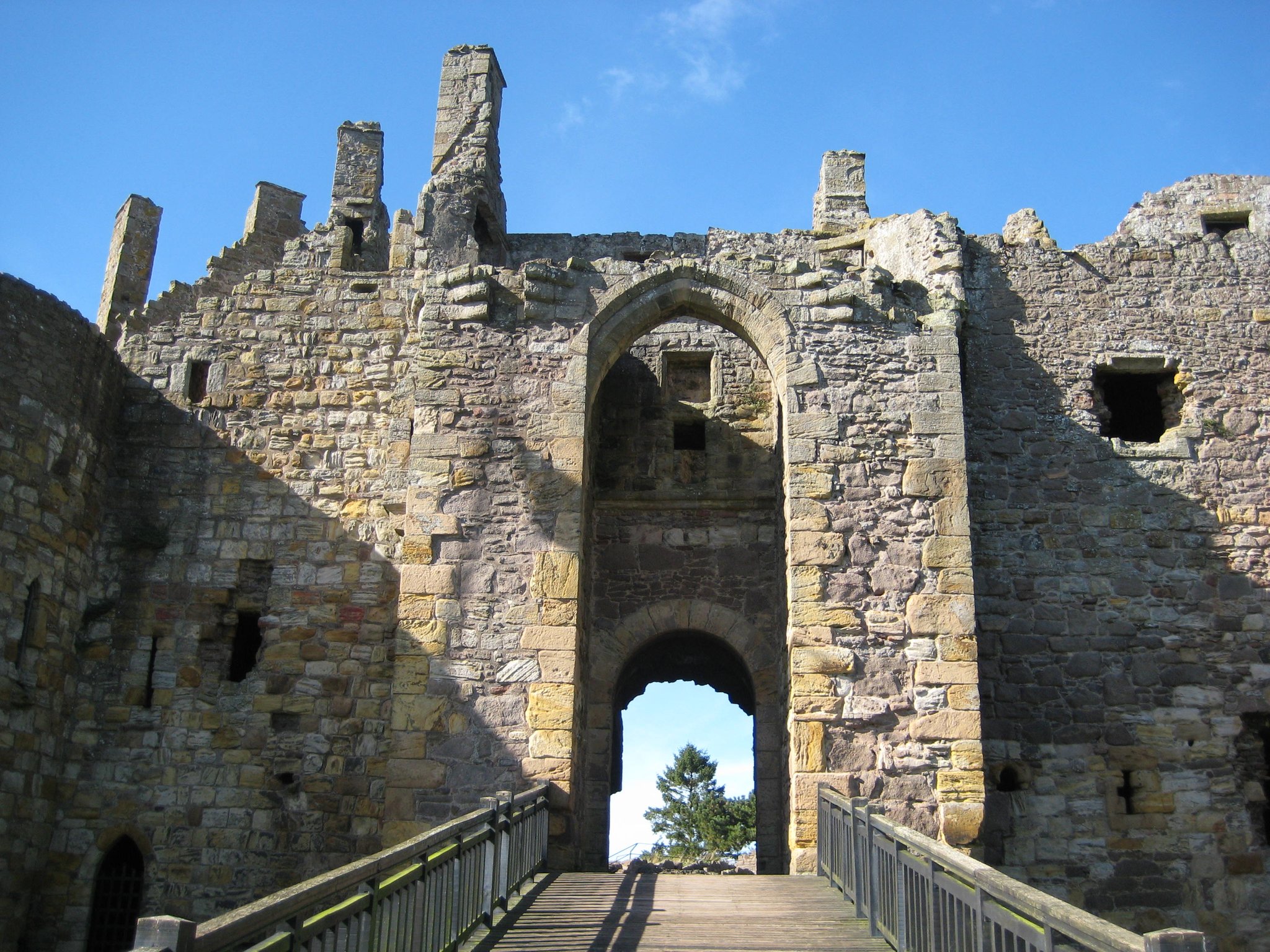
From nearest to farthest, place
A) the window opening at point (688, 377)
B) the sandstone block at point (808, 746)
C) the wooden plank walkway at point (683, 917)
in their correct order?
1. the wooden plank walkway at point (683, 917)
2. the sandstone block at point (808, 746)
3. the window opening at point (688, 377)

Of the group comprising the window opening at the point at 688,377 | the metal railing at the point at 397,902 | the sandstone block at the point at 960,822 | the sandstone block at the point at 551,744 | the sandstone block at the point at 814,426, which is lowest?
the metal railing at the point at 397,902

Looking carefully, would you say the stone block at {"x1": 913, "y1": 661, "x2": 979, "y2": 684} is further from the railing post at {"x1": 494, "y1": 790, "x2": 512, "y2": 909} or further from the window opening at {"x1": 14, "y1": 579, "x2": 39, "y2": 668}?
the window opening at {"x1": 14, "y1": 579, "x2": 39, "y2": 668}

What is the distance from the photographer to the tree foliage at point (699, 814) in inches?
1107

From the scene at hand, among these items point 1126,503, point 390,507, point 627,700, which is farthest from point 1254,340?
point 390,507

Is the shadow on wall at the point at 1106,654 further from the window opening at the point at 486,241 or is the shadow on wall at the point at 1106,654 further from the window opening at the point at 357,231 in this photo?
the window opening at the point at 357,231

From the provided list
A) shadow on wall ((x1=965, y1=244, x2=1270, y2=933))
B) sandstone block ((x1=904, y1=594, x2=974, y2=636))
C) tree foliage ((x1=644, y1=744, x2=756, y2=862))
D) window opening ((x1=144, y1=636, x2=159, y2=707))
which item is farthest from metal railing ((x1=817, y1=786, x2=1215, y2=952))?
tree foliage ((x1=644, y1=744, x2=756, y2=862))

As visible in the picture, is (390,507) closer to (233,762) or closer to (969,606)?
(233,762)

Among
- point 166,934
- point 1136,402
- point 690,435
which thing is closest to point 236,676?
point 690,435

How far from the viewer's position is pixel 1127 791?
948 cm

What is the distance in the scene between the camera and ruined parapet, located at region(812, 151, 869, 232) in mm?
12930

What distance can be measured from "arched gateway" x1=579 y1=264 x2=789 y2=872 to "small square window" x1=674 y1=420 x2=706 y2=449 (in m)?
0.01

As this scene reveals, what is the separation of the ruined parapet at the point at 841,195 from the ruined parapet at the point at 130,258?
29.3ft

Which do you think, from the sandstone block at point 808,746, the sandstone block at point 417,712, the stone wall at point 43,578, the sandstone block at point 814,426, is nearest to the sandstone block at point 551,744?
the sandstone block at point 417,712

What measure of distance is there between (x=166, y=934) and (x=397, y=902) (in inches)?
64.0
